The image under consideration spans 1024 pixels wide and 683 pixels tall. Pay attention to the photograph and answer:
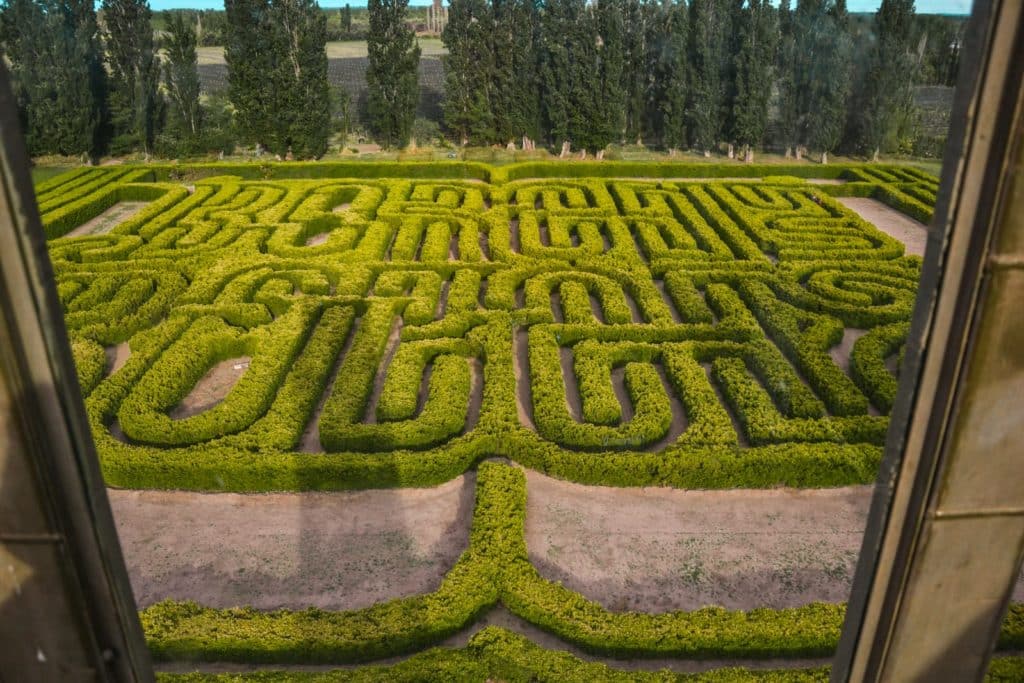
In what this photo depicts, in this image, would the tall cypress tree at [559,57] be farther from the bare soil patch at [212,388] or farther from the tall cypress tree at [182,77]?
the bare soil patch at [212,388]

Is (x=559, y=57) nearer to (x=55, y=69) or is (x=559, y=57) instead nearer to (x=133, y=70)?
(x=133, y=70)

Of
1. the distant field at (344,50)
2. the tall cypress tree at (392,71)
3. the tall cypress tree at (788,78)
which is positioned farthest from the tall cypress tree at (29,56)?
the distant field at (344,50)

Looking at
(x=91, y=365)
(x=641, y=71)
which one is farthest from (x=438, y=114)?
(x=91, y=365)

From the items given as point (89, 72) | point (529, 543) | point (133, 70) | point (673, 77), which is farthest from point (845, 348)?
point (89, 72)

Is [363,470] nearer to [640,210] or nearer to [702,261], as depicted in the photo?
[702,261]

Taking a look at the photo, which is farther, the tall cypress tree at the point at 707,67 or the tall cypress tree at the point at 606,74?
the tall cypress tree at the point at 606,74

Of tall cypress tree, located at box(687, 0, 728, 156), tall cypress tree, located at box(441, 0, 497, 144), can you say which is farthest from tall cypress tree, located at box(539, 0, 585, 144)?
A: tall cypress tree, located at box(687, 0, 728, 156)

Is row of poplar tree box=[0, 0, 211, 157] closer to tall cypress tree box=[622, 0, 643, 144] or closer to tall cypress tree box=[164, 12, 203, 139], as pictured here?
tall cypress tree box=[164, 12, 203, 139]
